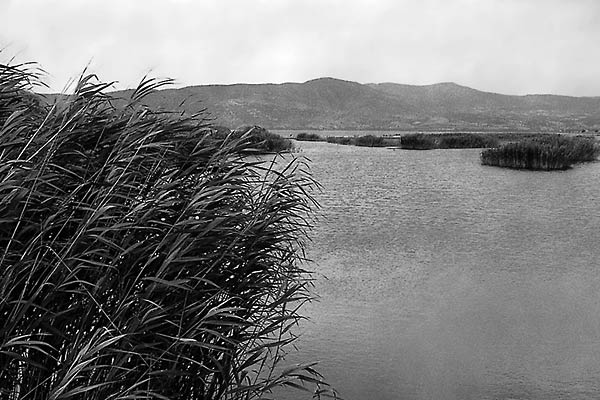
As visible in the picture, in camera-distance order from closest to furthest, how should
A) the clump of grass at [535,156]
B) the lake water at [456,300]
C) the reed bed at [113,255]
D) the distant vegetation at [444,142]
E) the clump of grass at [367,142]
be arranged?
the reed bed at [113,255] < the lake water at [456,300] < the clump of grass at [535,156] < the distant vegetation at [444,142] < the clump of grass at [367,142]

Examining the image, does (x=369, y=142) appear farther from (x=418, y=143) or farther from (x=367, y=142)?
(x=418, y=143)

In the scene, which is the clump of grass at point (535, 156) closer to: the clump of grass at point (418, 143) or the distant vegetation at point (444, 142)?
the clump of grass at point (418, 143)

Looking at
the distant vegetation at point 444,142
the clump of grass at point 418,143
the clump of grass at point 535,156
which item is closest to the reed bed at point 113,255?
the clump of grass at point 535,156

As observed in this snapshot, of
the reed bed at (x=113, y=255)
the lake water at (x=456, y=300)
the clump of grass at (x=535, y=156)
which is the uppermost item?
the reed bed at (x=113, y=255)

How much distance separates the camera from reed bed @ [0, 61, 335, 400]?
83.1 inches

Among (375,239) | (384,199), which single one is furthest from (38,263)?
(384,199)

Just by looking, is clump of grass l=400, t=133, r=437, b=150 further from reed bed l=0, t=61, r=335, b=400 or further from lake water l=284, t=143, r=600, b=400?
reed bed l=0, t=61, r=335, b=400

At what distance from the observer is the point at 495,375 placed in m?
3.85

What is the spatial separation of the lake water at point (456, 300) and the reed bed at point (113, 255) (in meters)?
1.25

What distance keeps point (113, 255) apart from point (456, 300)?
3504 mm

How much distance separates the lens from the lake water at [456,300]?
12.5ft

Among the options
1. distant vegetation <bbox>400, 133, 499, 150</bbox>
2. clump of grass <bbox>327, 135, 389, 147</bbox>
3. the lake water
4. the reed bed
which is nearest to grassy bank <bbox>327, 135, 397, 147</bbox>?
clump of grass <bbox>327, 135, 389, 147</bbox>

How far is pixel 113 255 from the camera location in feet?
7.95

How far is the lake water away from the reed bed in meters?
1.25
